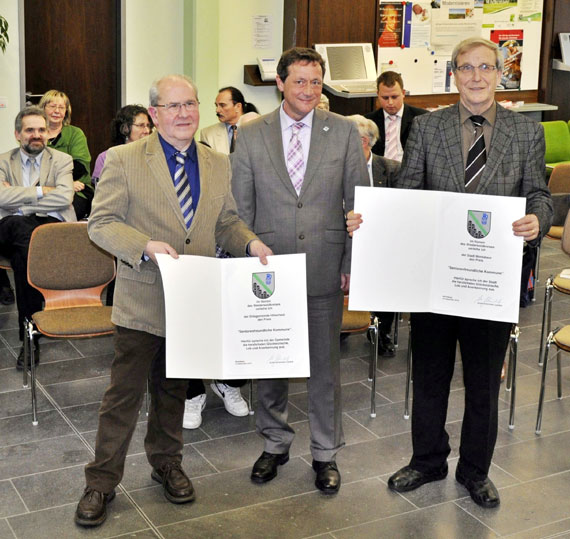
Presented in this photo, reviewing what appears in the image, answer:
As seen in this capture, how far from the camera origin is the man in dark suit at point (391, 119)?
7.59 metres

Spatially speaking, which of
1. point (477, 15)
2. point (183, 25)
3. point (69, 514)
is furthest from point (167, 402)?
point (477, 15)

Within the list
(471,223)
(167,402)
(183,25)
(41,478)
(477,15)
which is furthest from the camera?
(477,15)

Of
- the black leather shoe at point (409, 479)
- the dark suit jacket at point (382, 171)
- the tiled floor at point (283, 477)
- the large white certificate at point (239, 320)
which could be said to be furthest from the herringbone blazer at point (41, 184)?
the black leather shoe at point (409, 479)

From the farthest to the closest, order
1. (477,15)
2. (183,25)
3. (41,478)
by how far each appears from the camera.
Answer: (477,15), (183,25), (41,478)

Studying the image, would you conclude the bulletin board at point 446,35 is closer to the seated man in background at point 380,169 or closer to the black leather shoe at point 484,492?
the seated man in background at point 380,169

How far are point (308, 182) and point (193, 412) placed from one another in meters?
1.62

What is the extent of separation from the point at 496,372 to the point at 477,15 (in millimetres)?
7470

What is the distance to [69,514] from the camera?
160 inches

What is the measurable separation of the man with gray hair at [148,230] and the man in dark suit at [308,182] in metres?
0.15

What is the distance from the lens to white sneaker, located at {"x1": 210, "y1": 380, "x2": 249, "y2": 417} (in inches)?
205

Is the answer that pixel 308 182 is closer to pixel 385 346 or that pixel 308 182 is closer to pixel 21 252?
pixel 385 346

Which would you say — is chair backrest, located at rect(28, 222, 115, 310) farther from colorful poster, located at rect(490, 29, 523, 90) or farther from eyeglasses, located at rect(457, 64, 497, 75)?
colorful poster, located at rect(490, 29, 523, 90)

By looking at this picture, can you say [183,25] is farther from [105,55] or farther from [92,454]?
[92,454]

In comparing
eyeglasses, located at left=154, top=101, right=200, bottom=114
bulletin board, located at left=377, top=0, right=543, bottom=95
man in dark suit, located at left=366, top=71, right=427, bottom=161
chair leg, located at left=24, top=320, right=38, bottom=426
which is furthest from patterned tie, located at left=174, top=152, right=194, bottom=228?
bulletin board, located at left=377, top=0, right=543, bottom=95
